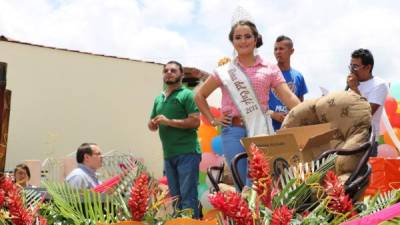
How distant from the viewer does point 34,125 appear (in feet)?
38.1

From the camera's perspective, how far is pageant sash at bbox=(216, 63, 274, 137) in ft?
12.5

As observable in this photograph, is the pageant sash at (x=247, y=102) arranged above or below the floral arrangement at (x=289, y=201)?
above

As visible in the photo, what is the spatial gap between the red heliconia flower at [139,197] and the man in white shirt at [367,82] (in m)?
3.31

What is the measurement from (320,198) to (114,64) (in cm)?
1155

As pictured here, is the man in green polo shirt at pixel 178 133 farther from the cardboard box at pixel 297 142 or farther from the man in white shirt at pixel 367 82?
the cardboard box at pixel 297 142

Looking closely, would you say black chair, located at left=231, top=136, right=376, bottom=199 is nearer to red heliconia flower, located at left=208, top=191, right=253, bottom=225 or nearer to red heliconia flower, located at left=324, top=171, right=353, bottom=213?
red heliconia flower, located at left=324, top=171, right=353, bottom=213

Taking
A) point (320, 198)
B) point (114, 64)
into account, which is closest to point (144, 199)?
point (320, 198)

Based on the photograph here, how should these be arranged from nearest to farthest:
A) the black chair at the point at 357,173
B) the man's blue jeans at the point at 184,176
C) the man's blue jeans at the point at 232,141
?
the black chair at the point at 357,173 < the man's blue jeans at the point at 232,141 < the man's blue jeans at the point at 184,176

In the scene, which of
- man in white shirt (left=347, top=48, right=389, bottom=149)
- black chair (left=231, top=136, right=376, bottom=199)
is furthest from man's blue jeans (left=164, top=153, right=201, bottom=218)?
black chair (left=231, top=136, right=376, bottom=199)

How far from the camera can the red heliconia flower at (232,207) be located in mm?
1237

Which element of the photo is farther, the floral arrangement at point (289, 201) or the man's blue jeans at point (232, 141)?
the man's blue jeans at point (232, 141)

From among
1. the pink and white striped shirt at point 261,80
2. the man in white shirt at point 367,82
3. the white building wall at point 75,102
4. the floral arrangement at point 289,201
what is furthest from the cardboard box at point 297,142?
the white building wall at point 75,102

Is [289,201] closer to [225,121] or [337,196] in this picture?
[337,196]

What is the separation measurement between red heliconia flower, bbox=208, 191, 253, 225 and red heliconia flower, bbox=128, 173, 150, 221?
7.0 inches
